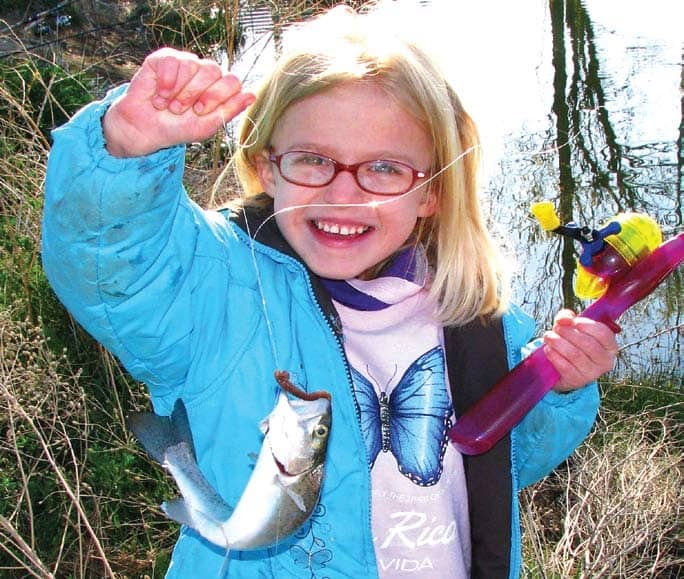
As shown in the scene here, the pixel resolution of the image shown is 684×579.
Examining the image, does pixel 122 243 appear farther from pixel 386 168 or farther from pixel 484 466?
pixel 484 466

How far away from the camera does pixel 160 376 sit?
1.63m

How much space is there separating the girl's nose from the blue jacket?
15cm

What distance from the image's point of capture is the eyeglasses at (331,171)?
1.73m

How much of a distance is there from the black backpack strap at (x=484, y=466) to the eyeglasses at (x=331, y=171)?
372 mm

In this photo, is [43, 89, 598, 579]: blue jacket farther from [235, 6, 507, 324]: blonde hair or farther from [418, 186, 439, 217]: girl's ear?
[418, 186, 439, 217]: girl's ear

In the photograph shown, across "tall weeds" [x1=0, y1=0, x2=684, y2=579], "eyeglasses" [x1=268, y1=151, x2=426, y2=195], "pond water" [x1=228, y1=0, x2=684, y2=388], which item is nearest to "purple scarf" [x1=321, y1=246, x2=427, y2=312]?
"eyeglasses" [x1=268, y1=151, x2=426, y2=195]

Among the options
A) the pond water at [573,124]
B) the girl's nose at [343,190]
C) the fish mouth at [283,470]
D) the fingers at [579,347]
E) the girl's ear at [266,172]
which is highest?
the girl's nose at [343,190]

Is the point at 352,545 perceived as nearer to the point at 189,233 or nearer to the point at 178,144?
the point at 189,233

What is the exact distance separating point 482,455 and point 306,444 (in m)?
0.75

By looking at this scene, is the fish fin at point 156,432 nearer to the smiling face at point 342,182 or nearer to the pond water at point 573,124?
the smiling face at point 342,182

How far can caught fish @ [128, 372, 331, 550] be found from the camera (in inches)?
48.6

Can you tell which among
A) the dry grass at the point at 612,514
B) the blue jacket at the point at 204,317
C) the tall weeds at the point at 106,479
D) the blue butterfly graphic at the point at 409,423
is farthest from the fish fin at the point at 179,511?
the dry grass at the point at 612,514

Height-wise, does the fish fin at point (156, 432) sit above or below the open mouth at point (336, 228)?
below

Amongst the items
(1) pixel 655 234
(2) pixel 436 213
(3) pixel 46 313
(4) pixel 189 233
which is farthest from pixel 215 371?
(3) pixel 46 313
